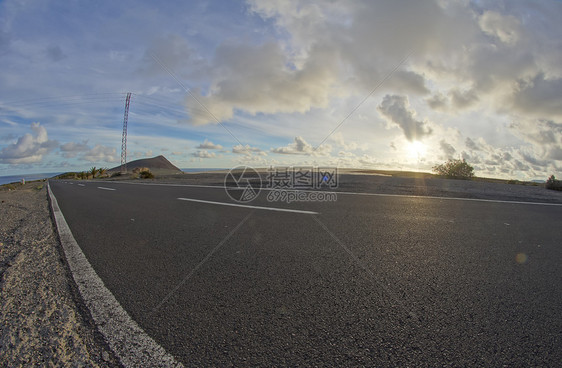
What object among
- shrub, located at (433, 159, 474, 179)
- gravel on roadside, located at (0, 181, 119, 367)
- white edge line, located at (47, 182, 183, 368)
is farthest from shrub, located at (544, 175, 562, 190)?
gravel on roadside, located at (0, 181, 119, 367)

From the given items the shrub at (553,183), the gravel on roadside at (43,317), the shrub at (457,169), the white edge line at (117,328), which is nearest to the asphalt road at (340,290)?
the white edge line at (117,328)

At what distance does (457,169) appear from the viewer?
21016mm

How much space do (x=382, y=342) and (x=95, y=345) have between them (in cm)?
159

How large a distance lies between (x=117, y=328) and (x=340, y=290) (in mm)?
1553

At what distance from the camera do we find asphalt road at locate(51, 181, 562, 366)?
150cm

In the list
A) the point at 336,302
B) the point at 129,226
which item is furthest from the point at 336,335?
the point at 129,226

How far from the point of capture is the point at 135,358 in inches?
54.9

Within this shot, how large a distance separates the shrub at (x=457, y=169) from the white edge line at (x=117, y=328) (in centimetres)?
2260

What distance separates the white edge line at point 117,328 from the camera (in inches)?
54.9

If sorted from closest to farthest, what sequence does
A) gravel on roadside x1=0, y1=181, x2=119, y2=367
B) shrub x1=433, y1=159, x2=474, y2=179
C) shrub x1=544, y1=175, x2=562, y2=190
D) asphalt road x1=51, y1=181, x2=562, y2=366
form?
1. gravel on roadside x1=0, y1=181, x2=119, y2=367
2. asphalt road x1=51, y1=181, x2=562, y2=366
3. shrub x1=544, y1=175, x2=562, y2=190
4. shrub x1=433, y1=159, x2=474, y2=179

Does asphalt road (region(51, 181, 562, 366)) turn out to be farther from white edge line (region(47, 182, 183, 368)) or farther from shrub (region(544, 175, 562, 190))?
shrub (region(544, 175, 562, 190))

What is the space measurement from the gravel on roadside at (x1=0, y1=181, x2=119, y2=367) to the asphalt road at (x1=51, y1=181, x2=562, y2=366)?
279mm

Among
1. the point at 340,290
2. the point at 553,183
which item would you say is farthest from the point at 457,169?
the point at 340,290

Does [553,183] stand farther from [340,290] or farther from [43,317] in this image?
[43,317]
